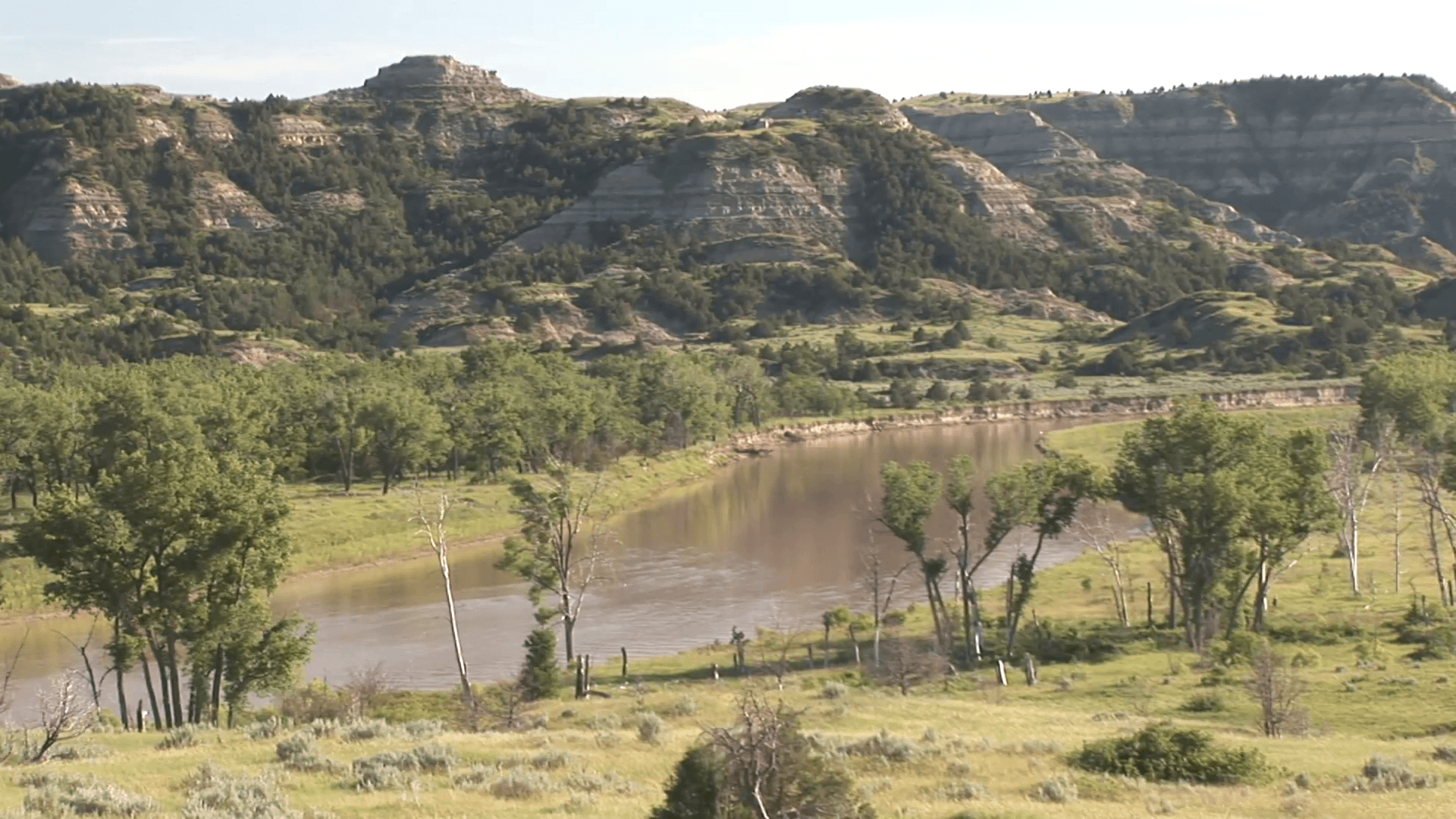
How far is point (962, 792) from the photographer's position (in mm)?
25719

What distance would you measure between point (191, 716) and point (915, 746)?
22.7 meters

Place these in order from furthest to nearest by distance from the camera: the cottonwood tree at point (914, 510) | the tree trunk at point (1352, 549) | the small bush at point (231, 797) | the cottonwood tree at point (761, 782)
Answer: the tree trunk at point (1352, 549) → the cottonwood tree at point (914, 510) → the small bush at point (231, 797) → the cottonwood tree at point (761, 782)

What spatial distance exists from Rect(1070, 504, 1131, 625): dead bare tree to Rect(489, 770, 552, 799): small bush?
117ft

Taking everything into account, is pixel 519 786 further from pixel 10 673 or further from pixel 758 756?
pixel 10 673

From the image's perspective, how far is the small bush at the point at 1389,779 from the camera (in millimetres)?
27016

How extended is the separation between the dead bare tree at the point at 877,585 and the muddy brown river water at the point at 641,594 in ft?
3.16

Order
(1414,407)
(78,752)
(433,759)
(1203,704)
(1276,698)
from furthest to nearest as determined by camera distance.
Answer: (1414,407), (1203,704), (1276,698), (78,752), (433,759)

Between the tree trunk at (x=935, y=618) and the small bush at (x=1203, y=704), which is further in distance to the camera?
A: the tree trunk at (x=935, y=618)

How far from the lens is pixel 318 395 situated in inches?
3671

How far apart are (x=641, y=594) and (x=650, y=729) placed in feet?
122

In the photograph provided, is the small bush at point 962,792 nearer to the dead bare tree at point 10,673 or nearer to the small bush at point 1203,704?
the small bush at point 1203,704

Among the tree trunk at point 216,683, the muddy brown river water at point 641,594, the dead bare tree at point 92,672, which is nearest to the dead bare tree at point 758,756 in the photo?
the dead bare tree at point 92,672

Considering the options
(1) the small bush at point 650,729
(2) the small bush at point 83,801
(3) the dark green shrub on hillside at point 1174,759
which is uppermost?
(2) the small bush at point 83,801

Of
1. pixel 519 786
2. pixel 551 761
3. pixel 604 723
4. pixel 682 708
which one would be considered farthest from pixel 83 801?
pixel 682 708
